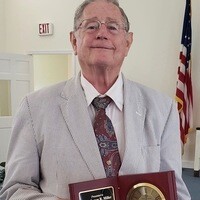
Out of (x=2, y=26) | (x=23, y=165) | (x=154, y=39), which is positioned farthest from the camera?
(x=2, y=26)

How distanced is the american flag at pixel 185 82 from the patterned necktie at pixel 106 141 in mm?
3561

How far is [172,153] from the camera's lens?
1.08 m

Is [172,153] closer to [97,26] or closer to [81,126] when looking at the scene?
[81,126]

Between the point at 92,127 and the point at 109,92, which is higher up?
the point at 109,92

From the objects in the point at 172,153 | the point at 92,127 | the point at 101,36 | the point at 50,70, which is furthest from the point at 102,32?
the point at 50,70

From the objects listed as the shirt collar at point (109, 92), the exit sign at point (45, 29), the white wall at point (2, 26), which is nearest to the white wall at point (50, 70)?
the white wall at point (2, 26)

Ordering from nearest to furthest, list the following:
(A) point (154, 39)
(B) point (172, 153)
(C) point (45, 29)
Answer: (B) point (172, 153), (A) point (154, 39), (C) point (45, 29)

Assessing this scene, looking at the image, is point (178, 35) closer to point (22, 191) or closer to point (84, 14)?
point (84, 14)

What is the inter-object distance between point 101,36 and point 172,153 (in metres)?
0.49

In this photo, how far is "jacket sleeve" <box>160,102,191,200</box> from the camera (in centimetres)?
107

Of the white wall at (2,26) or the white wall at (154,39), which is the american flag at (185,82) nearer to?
the white wall at (154,39)

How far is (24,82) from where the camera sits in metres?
5.51

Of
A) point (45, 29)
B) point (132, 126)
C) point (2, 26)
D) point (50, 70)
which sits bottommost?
point (132, 126)

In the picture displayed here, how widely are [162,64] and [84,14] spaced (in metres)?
3.95
